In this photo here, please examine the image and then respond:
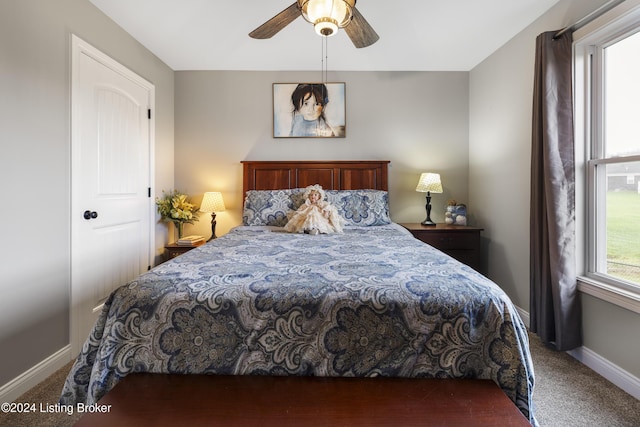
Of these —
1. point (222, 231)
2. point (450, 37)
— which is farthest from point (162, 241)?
point (450, 37)

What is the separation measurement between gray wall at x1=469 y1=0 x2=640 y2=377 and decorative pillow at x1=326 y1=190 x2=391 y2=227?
109cm

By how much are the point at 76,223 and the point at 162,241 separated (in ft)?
3.96

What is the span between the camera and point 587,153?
83.1 inches

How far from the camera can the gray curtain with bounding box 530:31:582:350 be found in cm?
207

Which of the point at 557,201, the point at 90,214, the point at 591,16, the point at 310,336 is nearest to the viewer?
the point at 310,336

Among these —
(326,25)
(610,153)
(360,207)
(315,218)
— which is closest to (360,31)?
(326,25)

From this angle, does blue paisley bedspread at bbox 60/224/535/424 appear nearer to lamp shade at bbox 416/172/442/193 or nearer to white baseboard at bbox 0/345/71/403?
white baseboard at bbox 0/345/71/403

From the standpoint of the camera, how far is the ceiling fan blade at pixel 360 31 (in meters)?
1.84

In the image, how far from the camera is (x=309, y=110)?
3555mm

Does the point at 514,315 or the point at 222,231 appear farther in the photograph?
the point at 222,231

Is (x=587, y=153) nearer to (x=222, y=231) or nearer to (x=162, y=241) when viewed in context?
(x=222, y=231)

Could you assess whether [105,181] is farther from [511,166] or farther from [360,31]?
[511,166]

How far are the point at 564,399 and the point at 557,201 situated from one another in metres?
1.18

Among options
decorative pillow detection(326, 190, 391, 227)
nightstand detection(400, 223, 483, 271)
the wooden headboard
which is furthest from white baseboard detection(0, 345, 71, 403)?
nightstand detection(400, 223, 483, 271)
